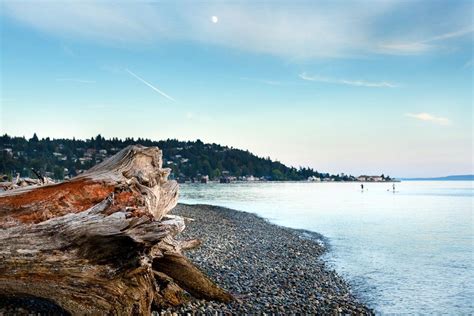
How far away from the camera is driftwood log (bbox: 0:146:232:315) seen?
18.3ft

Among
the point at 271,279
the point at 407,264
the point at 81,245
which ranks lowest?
the point at 407,264

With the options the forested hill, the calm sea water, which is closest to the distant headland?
the forested hill

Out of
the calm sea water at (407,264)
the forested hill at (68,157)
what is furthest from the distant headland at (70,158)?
the calm sea water at (407,264)

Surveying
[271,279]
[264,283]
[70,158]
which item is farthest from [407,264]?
[70,158]

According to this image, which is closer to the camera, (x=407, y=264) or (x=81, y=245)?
(x=81, y=245)

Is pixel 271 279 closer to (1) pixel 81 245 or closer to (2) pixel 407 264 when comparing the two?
(1) pixel 81 245

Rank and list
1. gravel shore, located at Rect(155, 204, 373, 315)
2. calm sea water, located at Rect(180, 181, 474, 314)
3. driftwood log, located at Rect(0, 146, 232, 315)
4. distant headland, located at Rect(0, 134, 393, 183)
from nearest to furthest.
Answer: driftwood log, located at Rect(0, 146, 232, 315) < gravel shore, located at Rect(155, 204, 373, 315) < calm sea water, located at Rect(180, 181, 474, 314) < distant headland, located at Rect(0, 134, 393, 183)

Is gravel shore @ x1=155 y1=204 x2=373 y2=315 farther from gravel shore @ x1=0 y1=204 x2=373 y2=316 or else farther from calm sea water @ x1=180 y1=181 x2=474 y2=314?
calm sea water @ x1=180 y1=181 x2=474 y2=314

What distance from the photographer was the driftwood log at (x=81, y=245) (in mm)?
5590

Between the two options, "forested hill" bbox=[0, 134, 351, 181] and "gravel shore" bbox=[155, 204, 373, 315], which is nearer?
"gravel shore" bbox=[155, 204, 373, 315]

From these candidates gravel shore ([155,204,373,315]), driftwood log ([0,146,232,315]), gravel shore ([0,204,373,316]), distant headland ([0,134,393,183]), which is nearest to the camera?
driftwood log ([0,146,232,315])

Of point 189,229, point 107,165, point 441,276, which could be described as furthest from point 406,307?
point 189,229

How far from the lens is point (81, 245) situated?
578 centimetres

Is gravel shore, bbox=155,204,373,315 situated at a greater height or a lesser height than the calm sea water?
greater
